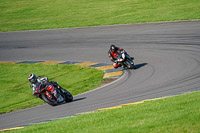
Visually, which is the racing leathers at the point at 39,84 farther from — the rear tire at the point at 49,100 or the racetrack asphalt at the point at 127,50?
the racetrack asphalt at the point at 127,50

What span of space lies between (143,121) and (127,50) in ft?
53.7

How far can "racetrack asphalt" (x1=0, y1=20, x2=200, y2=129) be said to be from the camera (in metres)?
15.8

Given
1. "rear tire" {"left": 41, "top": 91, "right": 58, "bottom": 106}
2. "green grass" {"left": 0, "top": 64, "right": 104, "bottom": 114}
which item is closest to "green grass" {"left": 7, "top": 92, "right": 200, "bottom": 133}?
"rear tire" {"left": 41, "top": 91, "right": 58, "bottom": 106}

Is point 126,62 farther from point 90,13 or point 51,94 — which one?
point 90,13

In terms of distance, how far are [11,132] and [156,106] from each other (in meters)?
4.12

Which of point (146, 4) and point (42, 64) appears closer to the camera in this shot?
point (42, 64)

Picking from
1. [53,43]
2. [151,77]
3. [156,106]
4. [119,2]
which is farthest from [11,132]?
[119,2]

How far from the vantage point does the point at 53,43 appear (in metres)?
31.8

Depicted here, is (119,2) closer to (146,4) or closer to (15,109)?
(146,4)

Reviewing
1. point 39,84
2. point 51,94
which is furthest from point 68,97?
point 39,84

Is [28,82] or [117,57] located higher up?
[117,57]

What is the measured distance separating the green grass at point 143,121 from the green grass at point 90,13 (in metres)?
22.0

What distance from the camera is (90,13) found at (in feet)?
136

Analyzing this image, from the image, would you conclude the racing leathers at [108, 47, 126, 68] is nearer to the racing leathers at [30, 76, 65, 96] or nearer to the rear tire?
the racing leathers at [30, 76, 65, 96]
